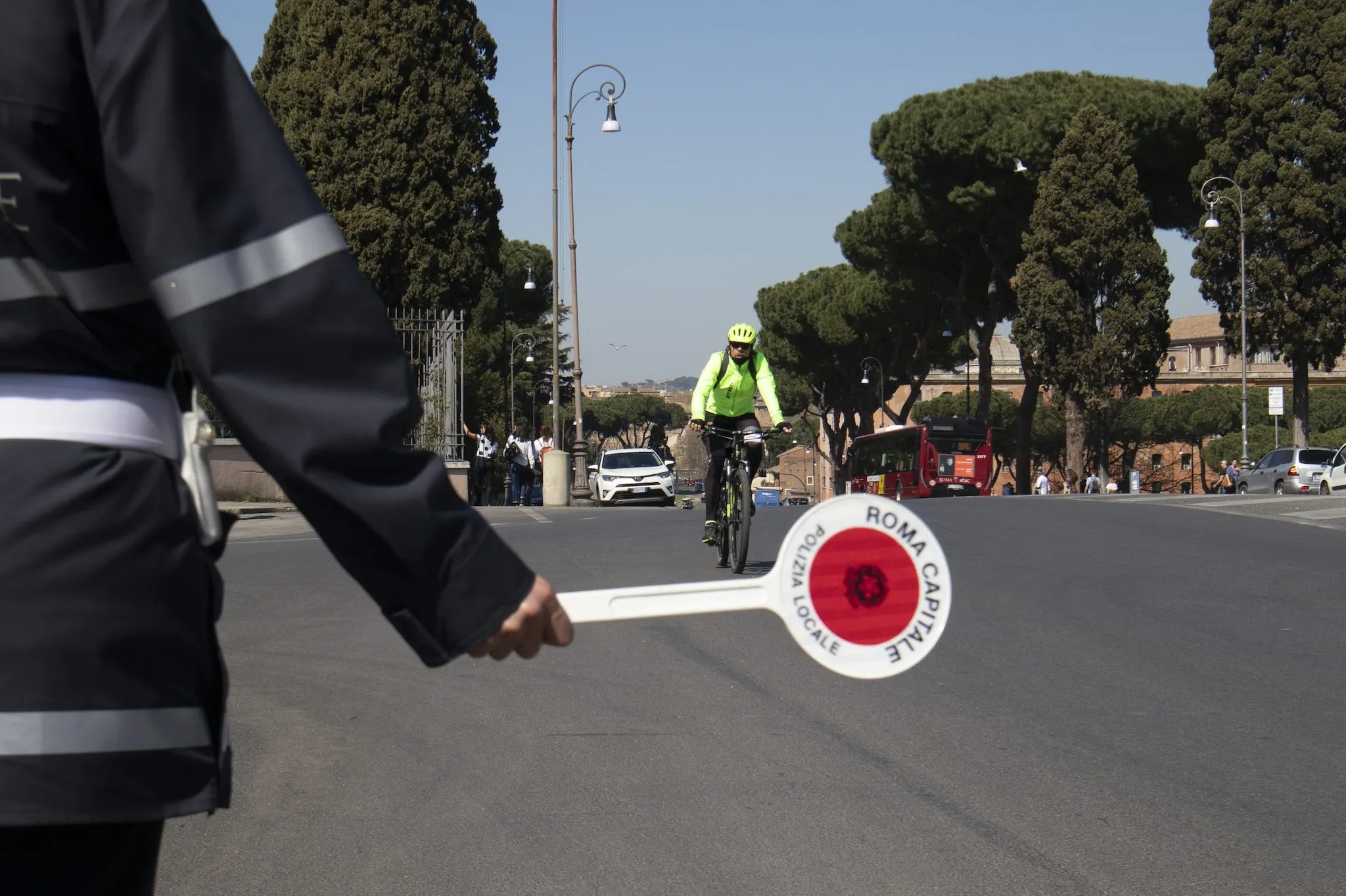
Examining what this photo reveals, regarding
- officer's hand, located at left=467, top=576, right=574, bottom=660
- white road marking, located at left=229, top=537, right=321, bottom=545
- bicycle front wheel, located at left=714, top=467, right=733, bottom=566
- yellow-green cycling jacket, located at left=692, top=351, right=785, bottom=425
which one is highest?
yellow-green cycling jacket, located at left=692, top=351, right=785, bottom=425

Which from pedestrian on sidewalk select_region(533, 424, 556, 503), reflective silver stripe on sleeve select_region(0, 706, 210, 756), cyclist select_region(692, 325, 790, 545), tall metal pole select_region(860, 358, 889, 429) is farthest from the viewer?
tall metal pole select_region(860, 358, 889, 429)

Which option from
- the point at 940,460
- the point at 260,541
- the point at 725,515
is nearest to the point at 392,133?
the point at 260,541

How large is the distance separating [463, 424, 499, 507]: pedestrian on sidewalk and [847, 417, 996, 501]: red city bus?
2122 cm

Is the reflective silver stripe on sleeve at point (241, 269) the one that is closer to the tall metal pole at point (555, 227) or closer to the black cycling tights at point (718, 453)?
the black cycling tights at point (718, 453)

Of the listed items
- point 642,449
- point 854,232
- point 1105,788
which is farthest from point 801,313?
point 1105,788

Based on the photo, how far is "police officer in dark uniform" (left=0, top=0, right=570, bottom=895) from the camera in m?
1.60

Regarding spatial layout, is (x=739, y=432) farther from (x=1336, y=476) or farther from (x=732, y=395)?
(x=1336, y=476)

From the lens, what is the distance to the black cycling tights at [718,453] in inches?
438

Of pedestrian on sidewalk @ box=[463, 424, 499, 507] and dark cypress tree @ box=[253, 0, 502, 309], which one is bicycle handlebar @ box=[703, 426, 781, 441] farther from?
dark cypress tree @ box=[253, 0, 502, 309]

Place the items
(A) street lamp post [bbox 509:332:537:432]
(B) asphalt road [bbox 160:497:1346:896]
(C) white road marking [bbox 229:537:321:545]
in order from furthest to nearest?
(A) street lamp post [bbox 509:332:537:432] → (C) white road marking [bbox 229:537:321:545] → (B) asphalt road [bbox 160:497:1346:896]

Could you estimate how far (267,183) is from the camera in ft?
5.58

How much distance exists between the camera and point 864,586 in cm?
223

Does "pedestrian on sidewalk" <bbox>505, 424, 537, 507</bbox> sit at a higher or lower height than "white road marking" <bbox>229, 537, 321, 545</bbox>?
higher

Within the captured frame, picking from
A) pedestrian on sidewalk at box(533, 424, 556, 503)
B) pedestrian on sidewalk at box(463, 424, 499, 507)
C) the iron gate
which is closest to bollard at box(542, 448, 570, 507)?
pedestrian on sidewalk at box(533, 424, 556, 503)
